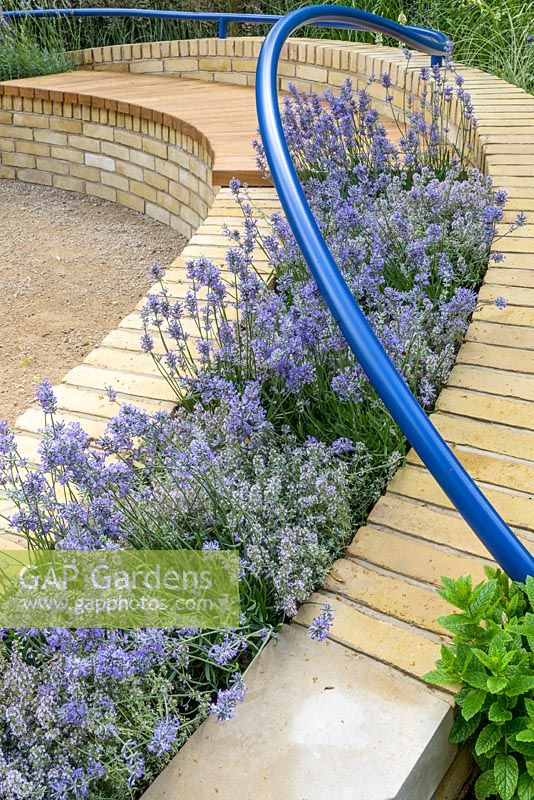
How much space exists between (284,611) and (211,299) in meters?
1.11

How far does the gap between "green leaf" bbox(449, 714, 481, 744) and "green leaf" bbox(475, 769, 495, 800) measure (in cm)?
8

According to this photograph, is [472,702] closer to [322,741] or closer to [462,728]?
[462,728]

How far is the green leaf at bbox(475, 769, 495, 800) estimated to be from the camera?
66.5 inches

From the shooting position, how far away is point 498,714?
1634 millimetres

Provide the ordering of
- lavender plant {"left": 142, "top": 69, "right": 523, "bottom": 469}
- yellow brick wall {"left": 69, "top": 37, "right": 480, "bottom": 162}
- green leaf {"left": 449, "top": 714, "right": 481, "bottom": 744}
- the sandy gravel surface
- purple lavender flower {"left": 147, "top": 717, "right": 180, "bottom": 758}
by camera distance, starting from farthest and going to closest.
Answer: yellow brick wall {"left": 69, "top": 37, "right": 480, "bottom": 162} → the sandy gravel surface → lavender plant {"left": 142, "top": 69, "right": 523, "bottom": 469} → green leaf {"left": 449, "top": 714, "right": 481, "bottom": 744} → purple lavender flower {"left": 147, "top": 717, "right": 180, "bottom": 758}

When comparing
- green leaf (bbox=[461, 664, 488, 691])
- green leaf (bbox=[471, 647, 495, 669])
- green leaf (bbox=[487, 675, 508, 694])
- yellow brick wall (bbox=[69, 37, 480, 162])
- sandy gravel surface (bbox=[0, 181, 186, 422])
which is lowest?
sandy gravel surface (bbox=[0, 181, 186, 422])

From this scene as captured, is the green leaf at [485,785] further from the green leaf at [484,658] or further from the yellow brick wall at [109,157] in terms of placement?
the yellow brick wall at [109,157]

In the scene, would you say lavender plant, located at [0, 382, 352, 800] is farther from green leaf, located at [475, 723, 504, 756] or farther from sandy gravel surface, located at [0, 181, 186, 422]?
sandy gravel surface, located at [0, 181, 186, 422]

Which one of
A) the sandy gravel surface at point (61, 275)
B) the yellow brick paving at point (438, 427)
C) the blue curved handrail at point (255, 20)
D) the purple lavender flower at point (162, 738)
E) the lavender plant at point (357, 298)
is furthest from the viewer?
the sandy gravel surface at point (61, 275)

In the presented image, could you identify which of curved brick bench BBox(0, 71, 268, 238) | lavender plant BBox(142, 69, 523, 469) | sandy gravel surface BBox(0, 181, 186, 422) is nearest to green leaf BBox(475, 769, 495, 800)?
lavender plant BBox(142, 69, 523, 469)

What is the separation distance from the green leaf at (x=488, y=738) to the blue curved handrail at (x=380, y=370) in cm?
30

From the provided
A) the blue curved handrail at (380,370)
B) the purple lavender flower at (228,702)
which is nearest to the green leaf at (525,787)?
the blue curved handrail at (380,370)

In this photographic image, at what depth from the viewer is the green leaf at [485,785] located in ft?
5.54

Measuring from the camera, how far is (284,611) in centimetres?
193
